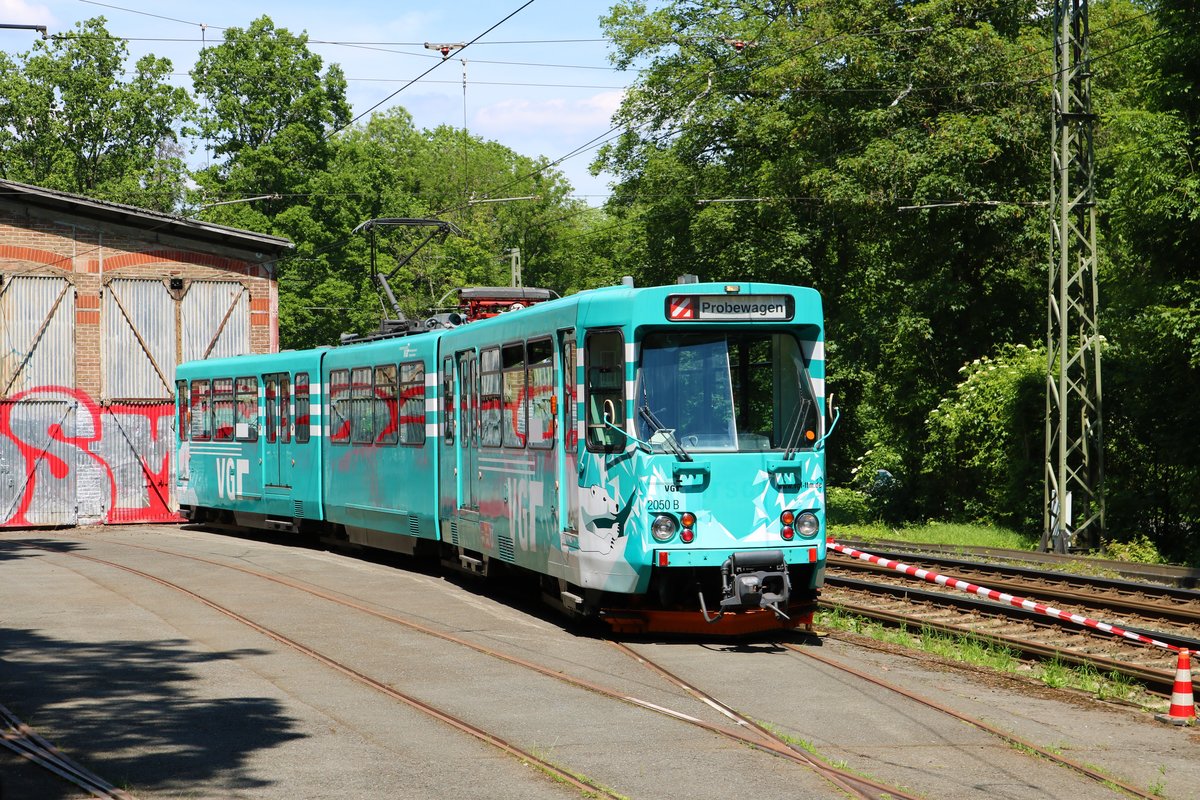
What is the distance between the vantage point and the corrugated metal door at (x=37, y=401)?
29.2m

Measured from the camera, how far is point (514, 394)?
48.3 feet

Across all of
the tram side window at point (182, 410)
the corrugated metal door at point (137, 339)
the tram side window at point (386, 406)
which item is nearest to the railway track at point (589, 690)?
the tram side window at point (386, 406)

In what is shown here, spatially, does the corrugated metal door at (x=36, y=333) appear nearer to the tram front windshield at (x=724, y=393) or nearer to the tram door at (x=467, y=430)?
the tram door at (x=467, y=430)

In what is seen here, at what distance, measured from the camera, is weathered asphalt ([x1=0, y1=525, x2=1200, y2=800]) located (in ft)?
24.8

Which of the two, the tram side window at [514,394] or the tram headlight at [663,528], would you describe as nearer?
the tram headlight at [663,528]

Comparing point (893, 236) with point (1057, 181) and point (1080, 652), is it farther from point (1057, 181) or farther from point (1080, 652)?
point (1080, 652)

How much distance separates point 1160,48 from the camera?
22797 mm

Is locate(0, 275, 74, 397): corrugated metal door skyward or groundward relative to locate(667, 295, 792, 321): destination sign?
skyward

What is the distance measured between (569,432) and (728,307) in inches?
73.9

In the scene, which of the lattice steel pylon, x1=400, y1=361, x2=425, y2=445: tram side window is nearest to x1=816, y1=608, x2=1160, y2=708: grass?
x1=400, y1=361, x2=425, y2=445: tram side window

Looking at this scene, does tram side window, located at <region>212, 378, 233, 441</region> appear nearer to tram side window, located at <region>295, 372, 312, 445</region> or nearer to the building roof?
tram side window, located at <region>295, 372, 312, 445</region>

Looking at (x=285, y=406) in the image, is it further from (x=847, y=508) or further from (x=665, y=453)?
(x=847, y=508)

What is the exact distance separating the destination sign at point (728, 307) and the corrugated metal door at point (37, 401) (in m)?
21.0

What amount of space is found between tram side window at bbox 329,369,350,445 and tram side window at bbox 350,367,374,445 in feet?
0.56
